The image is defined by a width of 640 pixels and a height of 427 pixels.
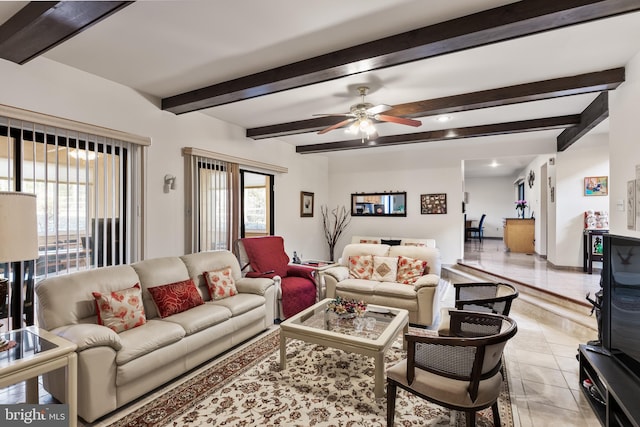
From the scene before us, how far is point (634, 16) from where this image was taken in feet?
6.98

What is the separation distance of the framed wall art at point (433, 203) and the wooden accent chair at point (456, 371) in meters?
4.77

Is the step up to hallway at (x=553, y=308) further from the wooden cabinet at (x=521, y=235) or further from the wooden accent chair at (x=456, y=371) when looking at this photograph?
the wooden cabinet at (x=521, y=235)

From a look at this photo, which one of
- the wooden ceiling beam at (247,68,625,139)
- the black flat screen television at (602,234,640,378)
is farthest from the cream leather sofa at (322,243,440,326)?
the wooden ceiling beam at (247,68,625,139)

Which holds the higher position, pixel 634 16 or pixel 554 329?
pixel 634 16

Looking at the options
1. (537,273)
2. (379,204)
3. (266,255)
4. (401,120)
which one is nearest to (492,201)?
(379,204)

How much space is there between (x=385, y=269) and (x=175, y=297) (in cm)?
269

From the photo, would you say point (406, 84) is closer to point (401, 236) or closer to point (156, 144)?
point (156, 144)

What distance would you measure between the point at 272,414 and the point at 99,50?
10.4 feet

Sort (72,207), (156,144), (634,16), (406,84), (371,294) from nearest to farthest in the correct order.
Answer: (634,16) < (72,207) < (406,84) < (156,144) < (371,294)

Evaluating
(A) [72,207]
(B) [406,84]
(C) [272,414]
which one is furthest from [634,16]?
(A) [72,207]

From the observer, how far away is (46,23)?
1987 mm

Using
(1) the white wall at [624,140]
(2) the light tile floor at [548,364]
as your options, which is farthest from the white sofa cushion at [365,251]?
(1) the white wall at [624,140]

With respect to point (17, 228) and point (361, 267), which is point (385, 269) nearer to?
point (361, 267)

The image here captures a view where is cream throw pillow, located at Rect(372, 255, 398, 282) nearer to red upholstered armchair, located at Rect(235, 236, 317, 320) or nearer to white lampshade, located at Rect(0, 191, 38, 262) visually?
red upholstered armchair, located at Rect(235, 236, 317, 320)
